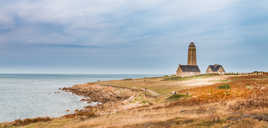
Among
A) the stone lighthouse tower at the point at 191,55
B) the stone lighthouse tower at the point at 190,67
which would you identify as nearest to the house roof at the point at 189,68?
the stone lighthouse tower at the point at 190,67

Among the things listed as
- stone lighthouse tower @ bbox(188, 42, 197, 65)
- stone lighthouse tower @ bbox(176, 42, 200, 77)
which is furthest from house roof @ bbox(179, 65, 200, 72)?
stone lighthouse tower @ bbox(188, 42, 197, 65)

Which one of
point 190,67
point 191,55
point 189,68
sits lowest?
point 189,68

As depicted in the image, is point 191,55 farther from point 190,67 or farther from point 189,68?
point 189,68

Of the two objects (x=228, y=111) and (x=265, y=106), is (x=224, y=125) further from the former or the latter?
(x=265, y=106)

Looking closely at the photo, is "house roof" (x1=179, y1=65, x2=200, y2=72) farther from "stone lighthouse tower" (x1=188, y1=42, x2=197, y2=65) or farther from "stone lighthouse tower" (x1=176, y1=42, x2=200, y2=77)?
"stone lighthouse tower" (x1=188, y1=42, x2=197, y2=65)

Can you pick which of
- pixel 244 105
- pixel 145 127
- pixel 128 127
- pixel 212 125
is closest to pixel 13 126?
pixel 128 127

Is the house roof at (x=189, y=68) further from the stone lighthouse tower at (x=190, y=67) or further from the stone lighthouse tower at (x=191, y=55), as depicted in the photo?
the stone lighthouse tower at (x=191, y=55)

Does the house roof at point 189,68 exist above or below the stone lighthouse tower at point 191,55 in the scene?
below

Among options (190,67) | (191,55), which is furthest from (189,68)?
(191,55)

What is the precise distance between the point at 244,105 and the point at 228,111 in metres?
1.93

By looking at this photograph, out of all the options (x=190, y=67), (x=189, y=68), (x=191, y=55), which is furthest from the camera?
(x=191, y=55)

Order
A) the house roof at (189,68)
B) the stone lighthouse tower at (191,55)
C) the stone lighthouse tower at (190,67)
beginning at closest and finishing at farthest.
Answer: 1. the stone lighthouse tower at (190,67)
2. the house roof at (189,68)
3. the stone lighthouse tower at (191,55)

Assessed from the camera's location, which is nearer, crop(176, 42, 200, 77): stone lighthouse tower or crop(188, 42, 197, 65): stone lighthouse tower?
crop(176, 42, 200, 77): stone lighthouse tower

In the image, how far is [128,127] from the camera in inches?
542
